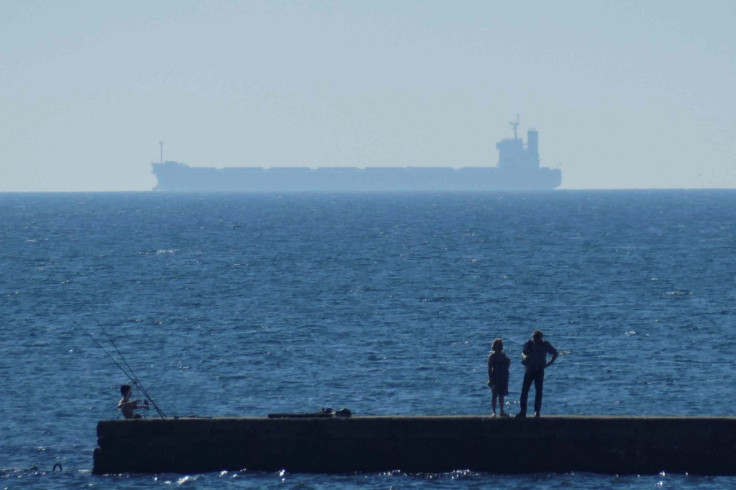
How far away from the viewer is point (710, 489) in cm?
2286

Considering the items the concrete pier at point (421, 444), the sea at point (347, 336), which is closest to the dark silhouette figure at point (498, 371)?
the concrete pier at point (421, 444)

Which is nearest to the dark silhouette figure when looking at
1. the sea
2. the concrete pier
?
the concrete pier

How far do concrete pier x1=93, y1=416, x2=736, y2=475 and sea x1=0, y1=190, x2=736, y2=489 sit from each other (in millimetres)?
252

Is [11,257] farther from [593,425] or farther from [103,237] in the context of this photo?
[593,425]

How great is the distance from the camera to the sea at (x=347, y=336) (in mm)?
29250

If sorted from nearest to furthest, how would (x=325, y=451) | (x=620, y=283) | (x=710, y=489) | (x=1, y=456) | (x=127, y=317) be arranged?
(x=710, y=489)
(x=325, y=451)
(x=1, y=456)
(x=127, y=317)
(x=620, y=283)

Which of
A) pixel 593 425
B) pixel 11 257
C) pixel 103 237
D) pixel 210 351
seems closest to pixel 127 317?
pixel 210 351

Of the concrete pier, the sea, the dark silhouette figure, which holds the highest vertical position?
the dark silhouette figure

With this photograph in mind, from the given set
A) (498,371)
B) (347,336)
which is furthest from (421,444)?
(347,336)

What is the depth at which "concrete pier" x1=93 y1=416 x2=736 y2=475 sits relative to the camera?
23.9m

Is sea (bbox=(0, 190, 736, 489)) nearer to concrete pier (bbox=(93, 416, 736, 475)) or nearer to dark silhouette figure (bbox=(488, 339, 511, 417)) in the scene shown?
concrete pier (bbox=(93, 416, 736, 475))

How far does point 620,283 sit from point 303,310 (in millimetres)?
17007

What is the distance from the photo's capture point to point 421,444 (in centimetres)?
2436

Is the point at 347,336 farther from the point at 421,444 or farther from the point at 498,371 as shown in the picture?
the point at 498,371
